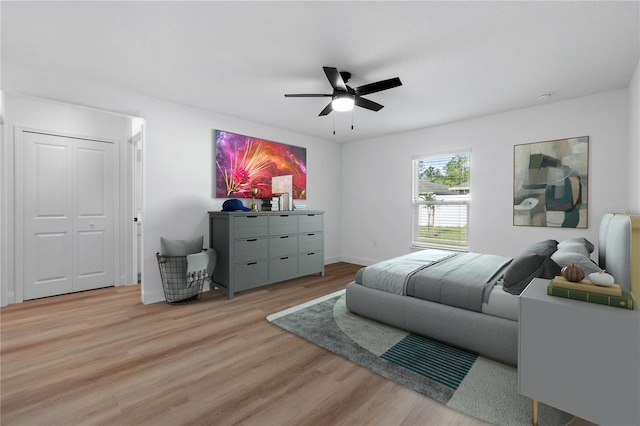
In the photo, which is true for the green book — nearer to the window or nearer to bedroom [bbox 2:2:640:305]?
bedroom [bbox 2:2:640:305]

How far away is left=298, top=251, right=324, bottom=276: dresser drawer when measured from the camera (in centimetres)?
455

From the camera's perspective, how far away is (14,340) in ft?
8.23

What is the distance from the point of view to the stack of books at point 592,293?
1.39m

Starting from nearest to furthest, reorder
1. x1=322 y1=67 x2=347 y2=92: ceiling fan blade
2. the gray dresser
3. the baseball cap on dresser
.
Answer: x1=322 y1=67 x2=347 y2=92: ceiling fan blade < the gray dresser < the baseball cap on dresser

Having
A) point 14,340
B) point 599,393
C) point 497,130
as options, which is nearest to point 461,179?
point 497,130

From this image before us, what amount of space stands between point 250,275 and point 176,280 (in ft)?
2.91

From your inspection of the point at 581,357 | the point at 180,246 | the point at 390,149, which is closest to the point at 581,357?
the point at 581,357

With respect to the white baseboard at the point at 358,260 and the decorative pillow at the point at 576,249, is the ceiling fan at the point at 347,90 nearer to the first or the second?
the decorative pillow at the point at 576,249

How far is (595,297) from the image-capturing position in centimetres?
145

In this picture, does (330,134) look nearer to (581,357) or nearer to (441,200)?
(441,200)

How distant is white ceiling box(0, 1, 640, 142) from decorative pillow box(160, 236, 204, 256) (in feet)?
5.89

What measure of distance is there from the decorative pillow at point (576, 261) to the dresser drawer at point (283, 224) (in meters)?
3.13

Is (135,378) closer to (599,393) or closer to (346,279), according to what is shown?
(599,393)

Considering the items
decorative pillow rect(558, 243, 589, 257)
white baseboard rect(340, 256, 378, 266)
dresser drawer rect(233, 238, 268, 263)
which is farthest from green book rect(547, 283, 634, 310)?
white baseboard rect(340, 256, 378, 266)
